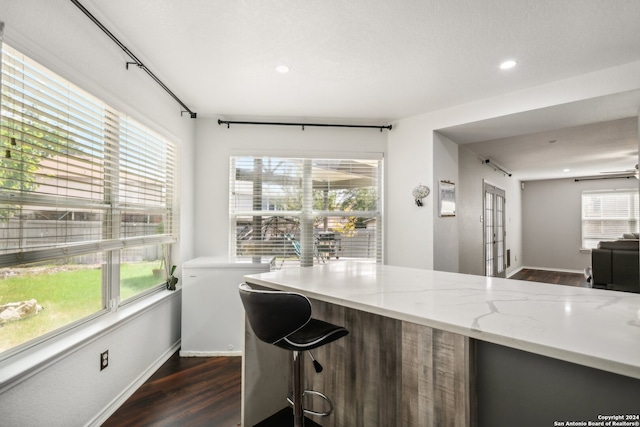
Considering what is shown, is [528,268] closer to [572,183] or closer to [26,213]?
[572,183]

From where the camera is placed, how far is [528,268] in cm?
829

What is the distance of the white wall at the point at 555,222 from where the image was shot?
757cm

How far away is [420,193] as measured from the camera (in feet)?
11.4

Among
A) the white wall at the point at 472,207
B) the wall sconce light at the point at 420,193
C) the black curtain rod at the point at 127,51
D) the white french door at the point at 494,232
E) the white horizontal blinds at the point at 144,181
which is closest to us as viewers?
the black curtain rod at the point at 127,51

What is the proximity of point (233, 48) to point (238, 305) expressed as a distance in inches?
85.5

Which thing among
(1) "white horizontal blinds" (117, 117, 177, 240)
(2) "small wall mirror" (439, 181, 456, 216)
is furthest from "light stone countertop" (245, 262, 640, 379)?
(2) "small wall mirror" (439, 181, 456, 216)

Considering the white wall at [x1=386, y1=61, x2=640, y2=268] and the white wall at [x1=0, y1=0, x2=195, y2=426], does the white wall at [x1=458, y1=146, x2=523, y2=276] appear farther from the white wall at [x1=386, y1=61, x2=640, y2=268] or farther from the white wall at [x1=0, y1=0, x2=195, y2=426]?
the white wall at [x1=0, y1=0, x2=195, y2=426]

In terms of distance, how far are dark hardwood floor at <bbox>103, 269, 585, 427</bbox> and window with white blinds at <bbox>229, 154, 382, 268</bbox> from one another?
123 cm

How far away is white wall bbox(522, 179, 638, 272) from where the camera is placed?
24.8ft

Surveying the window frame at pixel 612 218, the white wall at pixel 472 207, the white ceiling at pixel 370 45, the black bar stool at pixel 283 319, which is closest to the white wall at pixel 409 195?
the white ceiling at pixel 370 45

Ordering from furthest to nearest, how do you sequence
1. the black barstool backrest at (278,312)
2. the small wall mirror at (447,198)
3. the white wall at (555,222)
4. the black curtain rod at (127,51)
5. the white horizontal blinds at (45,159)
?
the white wall at (555,222) < the small wall mirror at (447,198) < the black curtain rod at (127,51) < the white horizontal blinds at (45,159) < the black barstool backrest at (278,312)

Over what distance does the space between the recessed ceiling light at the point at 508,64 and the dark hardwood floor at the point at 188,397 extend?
3.18m

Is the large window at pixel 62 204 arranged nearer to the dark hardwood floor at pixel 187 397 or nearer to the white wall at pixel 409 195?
the dark hardwood floor at pixel 187 397

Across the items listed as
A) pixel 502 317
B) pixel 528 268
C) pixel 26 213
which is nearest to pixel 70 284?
pixel 26 213
